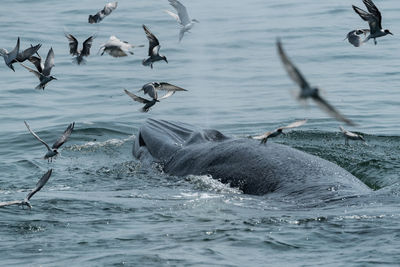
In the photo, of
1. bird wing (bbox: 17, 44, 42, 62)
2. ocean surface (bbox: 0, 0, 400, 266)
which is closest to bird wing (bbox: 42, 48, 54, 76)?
bird wing (bbox: 17, 44, 42, 62)

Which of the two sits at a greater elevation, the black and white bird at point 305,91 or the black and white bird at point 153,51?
the black and white bird at point 305,91

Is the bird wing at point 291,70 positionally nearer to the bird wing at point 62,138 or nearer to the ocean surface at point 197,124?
the ocean surface at point 197,124

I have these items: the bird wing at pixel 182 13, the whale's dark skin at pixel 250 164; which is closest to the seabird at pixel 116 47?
the bird wing at pixel 182 13

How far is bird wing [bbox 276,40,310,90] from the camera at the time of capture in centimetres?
534

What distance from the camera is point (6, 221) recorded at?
948 centimetres

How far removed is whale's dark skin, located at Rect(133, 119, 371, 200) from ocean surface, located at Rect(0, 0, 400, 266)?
0.80ft

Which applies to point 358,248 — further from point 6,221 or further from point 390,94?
point 390,94

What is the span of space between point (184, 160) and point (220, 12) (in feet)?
64.7

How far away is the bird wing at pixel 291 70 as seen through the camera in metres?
5.34

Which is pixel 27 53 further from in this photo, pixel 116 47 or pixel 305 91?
pixel 305 91

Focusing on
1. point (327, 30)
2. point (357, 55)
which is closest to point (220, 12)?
point (327, 30)

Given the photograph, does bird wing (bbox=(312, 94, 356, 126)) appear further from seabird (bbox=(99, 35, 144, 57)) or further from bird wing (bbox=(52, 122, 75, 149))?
seabird (bbox=(99, 35, 144, 57))

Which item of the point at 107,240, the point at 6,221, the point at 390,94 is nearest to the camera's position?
the point at 107,240

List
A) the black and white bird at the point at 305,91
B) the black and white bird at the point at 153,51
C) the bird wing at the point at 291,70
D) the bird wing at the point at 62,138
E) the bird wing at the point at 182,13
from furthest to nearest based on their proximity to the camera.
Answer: the bird wing at the point at 182,13 < the black and white bird at the point at 153,51 < the bird wing at the point at 62,138 < the black and white bird at the point at 305,91 < the bird wing at the point at 291,70
